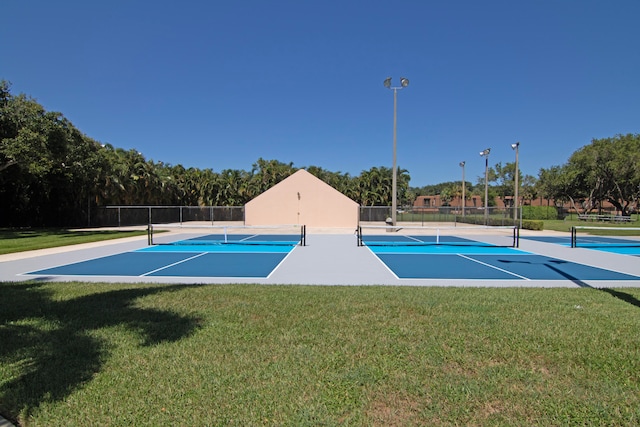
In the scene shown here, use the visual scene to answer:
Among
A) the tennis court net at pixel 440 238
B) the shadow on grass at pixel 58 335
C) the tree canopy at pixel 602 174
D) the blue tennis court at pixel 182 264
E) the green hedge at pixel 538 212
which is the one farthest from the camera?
the green hedge at pixel 538 212

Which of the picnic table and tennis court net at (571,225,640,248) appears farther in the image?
the picnic table

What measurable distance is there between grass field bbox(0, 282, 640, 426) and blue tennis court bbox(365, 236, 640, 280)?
328 cm

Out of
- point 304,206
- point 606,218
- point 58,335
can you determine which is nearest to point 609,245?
point 58,335

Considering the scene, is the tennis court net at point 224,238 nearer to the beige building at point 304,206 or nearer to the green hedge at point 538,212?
the beige building at point 304,206

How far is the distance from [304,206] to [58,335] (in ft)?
101

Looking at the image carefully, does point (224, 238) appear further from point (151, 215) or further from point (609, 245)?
point (609, 245)

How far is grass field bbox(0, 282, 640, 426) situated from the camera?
3.03 meters

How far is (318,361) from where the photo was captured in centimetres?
394

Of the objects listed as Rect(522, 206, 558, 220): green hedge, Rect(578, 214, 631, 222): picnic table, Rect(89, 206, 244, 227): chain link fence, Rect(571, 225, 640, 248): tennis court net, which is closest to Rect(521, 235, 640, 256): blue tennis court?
Rect(571, 225, 640, 248): tennis court net

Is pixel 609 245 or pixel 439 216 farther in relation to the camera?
pixel 439 216

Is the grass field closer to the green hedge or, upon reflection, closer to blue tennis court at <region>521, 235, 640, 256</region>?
blue tennis court at <region>521, 235, 640, 256</region>

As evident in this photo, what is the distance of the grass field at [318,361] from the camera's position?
3.03m

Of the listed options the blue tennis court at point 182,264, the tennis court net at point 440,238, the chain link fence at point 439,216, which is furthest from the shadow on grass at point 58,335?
the chain link fence at point 439,216

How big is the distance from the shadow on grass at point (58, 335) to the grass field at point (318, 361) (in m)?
0.02
